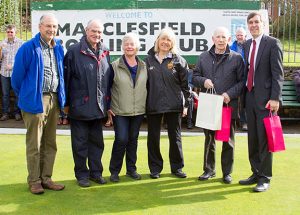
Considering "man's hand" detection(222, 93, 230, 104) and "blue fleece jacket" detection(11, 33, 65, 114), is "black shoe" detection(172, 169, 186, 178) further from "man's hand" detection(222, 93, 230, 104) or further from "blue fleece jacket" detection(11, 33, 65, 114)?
"blue fleece jacket" detection(11, 33, 65, 114)

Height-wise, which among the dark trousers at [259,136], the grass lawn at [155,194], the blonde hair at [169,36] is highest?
the blonde hair at [169,36]

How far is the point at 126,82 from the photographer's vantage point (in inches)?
235

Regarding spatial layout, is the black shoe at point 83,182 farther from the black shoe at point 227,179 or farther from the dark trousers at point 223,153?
the black shoe at point 227,179

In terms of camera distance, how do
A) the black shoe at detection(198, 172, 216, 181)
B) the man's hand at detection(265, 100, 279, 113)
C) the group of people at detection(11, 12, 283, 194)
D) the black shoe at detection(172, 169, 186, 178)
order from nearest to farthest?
the group of people at detection(11, 12, 283, 194), the man's hand at detection(265, 100, 279, 113), the black shoe at detection(198, 172, 216, 181), the black shoe at detection(172, 169, 186, 178)

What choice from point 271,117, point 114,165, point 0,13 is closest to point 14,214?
point 114,165

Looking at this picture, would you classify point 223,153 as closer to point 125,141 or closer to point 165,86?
point 165,86

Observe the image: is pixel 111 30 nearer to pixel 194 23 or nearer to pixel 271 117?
pixel 194 23

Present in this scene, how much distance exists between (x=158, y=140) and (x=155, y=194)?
896 mm

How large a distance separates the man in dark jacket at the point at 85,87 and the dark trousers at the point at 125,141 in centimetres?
29

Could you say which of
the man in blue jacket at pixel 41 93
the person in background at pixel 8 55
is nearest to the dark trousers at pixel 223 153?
the man in blue jacket at pixel 41 93

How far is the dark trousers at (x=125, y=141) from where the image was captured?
6059mm

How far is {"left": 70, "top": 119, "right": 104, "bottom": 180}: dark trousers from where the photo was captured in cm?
588

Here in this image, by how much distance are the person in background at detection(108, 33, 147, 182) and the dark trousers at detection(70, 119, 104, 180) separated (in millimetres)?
209

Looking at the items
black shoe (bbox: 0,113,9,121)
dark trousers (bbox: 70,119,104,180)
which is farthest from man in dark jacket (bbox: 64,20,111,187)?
black shoe (bbox: 0,113,9,121)
